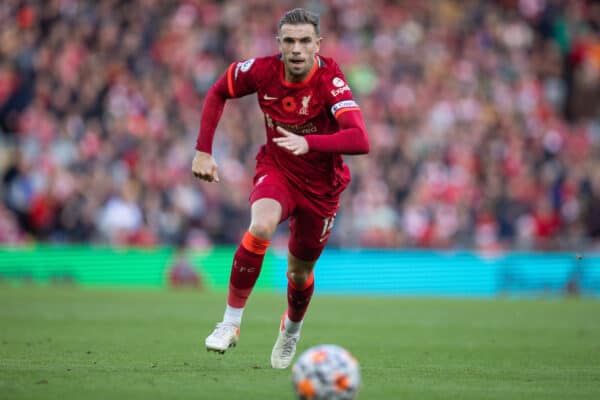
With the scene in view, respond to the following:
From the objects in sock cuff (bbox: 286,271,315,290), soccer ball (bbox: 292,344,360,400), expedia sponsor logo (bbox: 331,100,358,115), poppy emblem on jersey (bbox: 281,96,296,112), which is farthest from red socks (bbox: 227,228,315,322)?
soccer ball (bbox: 292,344,360,400)

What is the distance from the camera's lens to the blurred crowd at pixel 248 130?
69.6 feet

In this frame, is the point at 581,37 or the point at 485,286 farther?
the point at 581,37

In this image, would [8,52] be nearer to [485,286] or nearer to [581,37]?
[485,286]

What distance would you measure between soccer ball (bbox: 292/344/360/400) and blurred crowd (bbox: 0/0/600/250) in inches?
589

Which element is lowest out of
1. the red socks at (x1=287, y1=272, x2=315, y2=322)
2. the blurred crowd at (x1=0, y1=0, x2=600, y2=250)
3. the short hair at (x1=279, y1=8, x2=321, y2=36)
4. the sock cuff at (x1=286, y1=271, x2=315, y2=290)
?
the blurred crowd at (x1=0, y1=0, x2=600, y2=250)

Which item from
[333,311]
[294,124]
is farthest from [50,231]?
[294,124]

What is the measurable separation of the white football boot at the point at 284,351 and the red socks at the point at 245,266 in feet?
2.08

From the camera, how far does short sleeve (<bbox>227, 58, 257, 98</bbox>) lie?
849 cm

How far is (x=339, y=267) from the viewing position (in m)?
21.7

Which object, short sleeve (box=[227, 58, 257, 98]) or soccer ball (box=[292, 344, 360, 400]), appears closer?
soccer ball (box=[292, 344, 360, 400])

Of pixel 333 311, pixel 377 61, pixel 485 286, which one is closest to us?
pixel 333 311

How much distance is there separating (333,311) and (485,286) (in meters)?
7.05

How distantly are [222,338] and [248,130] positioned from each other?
15252 millimetres

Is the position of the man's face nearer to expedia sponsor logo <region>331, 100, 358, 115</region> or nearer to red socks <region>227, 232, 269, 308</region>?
expedia sponsor logo <region>331, 100, 358, 115</region>
